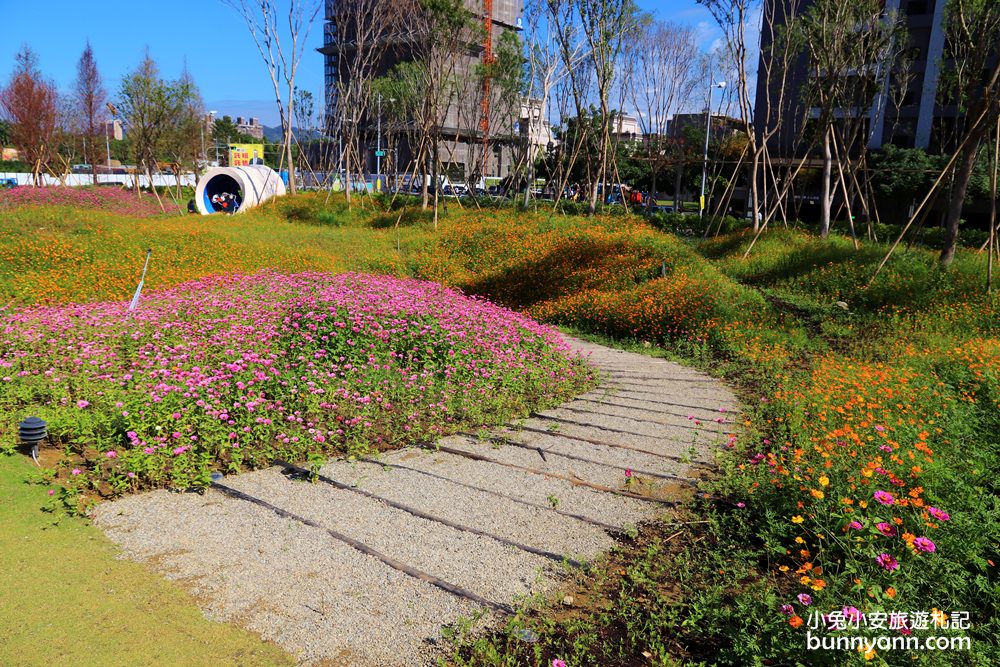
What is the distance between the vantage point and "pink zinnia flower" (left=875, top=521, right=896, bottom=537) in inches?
138

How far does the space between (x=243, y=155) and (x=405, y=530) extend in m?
47.7

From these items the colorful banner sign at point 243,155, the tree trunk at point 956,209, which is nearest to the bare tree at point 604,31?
the tree trunk at point 956,209

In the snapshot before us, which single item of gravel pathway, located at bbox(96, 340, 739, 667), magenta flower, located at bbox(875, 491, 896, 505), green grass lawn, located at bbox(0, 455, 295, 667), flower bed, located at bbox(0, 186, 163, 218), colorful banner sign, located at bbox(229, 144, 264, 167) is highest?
colorful banner sign, located at bbox(229, 144, 264, 167)

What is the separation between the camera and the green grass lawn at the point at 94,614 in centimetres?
319

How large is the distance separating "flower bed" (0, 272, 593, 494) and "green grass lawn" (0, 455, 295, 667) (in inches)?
34.4

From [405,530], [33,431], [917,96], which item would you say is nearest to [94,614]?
[405,530]

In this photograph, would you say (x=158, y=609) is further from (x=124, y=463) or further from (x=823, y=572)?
(x=823, y=572)

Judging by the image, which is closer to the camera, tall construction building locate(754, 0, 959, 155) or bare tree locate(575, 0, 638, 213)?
bare tree locate(575, 0, 638, 213)

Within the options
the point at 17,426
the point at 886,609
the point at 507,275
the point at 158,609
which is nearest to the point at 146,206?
the point at 507,275

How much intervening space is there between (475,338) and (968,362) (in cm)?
567

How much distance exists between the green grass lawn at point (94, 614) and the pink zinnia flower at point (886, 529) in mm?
3083

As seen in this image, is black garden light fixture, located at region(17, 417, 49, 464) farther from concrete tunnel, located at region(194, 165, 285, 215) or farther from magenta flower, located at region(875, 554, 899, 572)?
concrete tunnel, located at region(194, 165, 285, 215)

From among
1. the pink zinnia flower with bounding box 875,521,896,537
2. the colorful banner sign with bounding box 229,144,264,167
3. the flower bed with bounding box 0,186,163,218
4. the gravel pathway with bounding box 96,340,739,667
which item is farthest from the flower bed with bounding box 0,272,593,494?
the colorful banner sign with bounding box 229,144,264,167

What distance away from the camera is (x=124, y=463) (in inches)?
197
